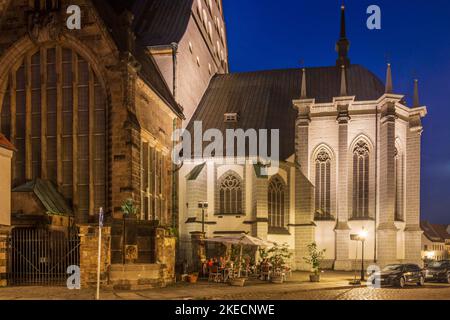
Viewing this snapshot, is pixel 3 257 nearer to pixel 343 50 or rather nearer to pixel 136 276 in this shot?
pixel 136 276

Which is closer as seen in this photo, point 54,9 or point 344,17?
point 54,9

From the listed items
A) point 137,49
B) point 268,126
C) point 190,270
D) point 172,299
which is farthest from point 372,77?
point 172,299

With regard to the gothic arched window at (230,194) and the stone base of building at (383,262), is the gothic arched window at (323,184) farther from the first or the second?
the gothic arched window at (230,194)

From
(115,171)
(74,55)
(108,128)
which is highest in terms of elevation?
(74,55)

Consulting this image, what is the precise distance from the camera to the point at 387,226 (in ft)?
129

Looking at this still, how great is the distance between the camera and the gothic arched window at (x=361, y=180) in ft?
136

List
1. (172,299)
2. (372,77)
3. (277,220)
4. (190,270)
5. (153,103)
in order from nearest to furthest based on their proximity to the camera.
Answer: (172,299)
(190,270)
(153,103)
(277,220)
(372,77)

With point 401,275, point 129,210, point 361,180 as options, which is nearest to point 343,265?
point 361,180

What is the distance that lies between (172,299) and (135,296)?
4.34ft

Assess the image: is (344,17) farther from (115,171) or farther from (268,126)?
(115,171)

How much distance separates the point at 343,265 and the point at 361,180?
21.2 ft

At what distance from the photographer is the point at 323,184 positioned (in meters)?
42.1

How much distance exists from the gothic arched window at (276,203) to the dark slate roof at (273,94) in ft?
6.63

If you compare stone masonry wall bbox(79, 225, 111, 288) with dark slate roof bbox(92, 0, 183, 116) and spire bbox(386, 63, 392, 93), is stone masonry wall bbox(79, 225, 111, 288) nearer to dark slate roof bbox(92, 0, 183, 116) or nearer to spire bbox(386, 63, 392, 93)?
dark slate roof bbox(92, 0, 183, 116)
